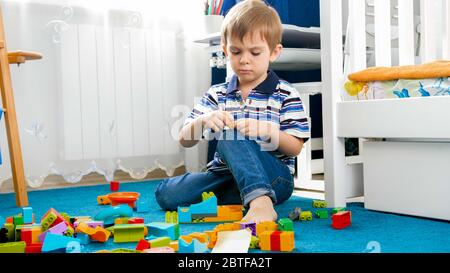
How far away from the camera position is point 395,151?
127 cm

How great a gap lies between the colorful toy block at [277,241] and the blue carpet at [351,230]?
0.02m

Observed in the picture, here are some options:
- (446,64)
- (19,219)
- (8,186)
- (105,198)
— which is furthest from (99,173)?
(446,64)

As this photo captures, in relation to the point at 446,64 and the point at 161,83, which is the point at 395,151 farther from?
the point at 161,83

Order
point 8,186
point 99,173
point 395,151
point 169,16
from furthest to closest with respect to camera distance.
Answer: point 169,16 < point 99,173 < point 8,186 < point 395,151

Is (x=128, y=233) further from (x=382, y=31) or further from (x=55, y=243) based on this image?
(x=382, y=31)

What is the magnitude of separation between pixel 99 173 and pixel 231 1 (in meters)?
0.78

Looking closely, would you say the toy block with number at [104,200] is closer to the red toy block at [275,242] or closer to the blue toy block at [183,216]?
the blue toy block at [183,216]

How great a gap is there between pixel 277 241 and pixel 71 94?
3.95ft

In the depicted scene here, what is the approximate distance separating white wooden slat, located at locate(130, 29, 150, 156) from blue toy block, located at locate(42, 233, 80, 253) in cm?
116

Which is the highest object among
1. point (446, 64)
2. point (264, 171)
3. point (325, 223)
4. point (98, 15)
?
point (98, 15)

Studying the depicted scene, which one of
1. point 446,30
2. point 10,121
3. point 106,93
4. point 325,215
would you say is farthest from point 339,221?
point 106,93

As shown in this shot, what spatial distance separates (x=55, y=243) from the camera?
2.99 feet

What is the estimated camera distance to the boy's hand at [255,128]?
3.84 feet

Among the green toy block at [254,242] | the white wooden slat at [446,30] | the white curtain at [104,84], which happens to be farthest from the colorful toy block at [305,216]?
the white curtain at [104,84]
